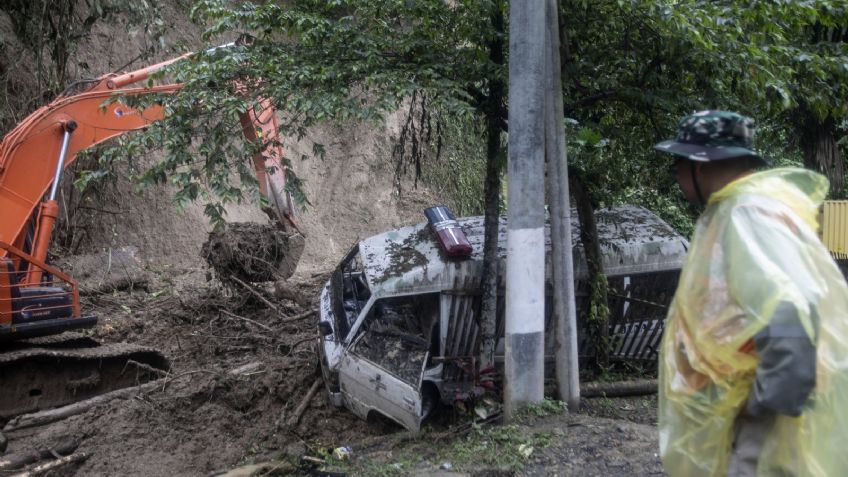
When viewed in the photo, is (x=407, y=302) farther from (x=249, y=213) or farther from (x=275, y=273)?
(x=249, y=213)

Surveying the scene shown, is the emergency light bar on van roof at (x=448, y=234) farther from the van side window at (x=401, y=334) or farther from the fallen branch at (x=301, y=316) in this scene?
the fallen branch at (x=301, y=316)

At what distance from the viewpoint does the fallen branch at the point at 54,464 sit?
6.07 meters

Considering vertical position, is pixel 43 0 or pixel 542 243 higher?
pixel 43 0

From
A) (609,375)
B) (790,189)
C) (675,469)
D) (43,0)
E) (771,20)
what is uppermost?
(43,0)

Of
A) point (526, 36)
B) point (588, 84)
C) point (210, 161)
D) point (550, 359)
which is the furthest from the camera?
point (588, 84)

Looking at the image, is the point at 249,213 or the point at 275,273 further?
the point at 249,213

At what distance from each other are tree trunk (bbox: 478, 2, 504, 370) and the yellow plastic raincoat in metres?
4.48

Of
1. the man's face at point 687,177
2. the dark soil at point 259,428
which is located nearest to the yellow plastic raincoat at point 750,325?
the man's face at point 687,177

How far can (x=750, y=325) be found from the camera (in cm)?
224

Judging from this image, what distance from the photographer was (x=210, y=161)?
655 centimetres

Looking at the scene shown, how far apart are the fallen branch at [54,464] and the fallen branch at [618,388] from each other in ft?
14.8

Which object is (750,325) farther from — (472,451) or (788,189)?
(472,451)

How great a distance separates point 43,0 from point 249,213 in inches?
258

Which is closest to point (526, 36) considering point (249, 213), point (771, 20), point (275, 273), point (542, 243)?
point (542, 243)
